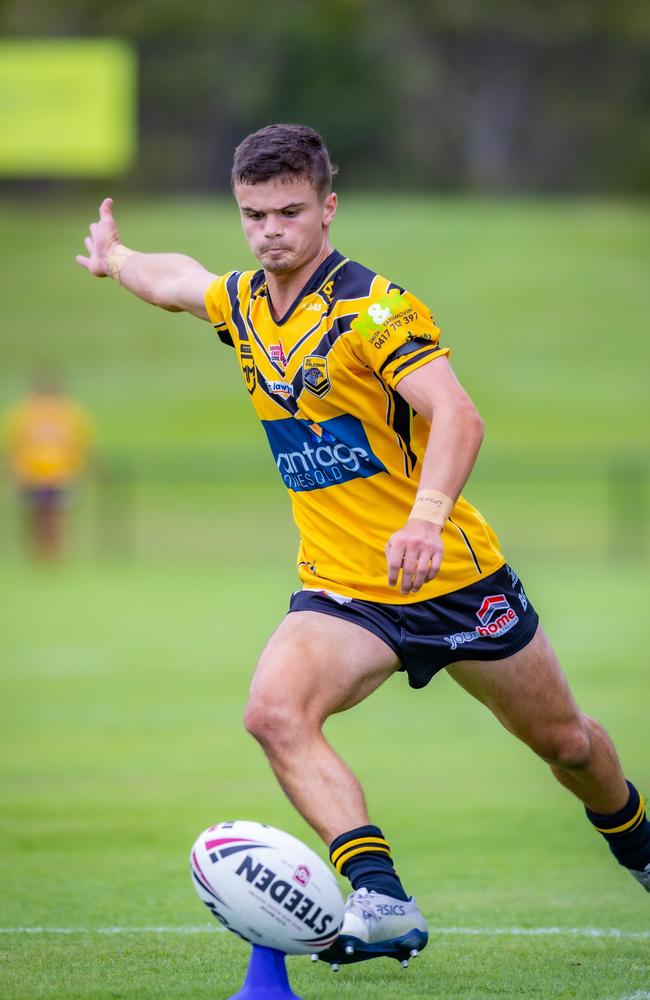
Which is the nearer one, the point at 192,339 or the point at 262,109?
the point at 192,339

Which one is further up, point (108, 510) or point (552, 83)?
point (552, 83)

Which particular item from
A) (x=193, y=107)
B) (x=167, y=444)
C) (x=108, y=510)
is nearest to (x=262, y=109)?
(x=193, y=107)

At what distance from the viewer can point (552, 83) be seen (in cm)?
5641

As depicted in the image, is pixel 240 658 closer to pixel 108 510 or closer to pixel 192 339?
pixel 108 510

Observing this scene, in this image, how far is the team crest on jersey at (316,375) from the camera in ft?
15.7

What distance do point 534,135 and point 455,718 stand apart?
1895 inches

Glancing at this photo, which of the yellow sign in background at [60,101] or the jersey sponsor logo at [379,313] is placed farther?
the yellow sign in background at [60,101]

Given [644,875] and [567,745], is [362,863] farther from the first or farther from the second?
[644,875]

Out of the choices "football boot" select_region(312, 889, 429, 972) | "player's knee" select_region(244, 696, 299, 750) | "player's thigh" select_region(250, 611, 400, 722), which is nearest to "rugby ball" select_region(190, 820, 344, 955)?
"football boot" select_region(312, 889, 429, 972)

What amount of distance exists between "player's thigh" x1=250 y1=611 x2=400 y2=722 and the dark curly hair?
1.33m

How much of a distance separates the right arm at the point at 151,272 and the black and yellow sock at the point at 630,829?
2.16 meters

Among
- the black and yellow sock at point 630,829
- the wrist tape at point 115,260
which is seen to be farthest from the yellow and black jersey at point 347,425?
the black and yellow sock at point 630,829

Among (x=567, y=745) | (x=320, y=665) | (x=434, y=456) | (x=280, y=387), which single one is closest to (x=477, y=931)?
(x=567, y=745)

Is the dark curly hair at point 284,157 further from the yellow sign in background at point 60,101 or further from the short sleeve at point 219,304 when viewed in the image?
the yellow sign in background at point 60,101
